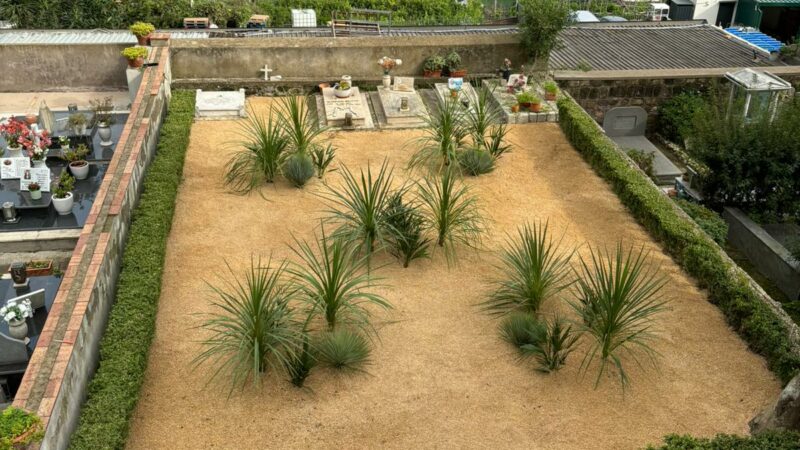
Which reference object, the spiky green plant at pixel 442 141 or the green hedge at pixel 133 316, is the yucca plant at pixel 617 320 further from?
the green hedge at pixel 133 316

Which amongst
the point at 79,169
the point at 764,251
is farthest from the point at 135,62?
the point at 764,251

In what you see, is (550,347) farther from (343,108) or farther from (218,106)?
(218,106)

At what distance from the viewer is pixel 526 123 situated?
1135 cm

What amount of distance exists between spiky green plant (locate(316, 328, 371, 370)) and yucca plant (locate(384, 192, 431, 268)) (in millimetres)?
1557

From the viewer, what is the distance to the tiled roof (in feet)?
47.1

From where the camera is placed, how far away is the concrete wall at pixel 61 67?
11.8 meters

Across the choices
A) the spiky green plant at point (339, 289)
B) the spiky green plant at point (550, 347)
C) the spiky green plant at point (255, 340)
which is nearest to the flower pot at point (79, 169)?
the spiky green plant at point (339, 289)

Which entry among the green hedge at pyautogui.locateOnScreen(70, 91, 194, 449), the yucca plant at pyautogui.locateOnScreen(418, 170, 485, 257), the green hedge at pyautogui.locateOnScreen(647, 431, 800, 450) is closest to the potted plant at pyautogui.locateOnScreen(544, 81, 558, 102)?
the yucca plant at pyautogui.locateOnScreen(418, 170, 485, 257)

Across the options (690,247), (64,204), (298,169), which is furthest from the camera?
(298,169)

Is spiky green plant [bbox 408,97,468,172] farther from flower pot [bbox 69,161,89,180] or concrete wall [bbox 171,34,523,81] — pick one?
flower pot [bbox 69,161,89,180]

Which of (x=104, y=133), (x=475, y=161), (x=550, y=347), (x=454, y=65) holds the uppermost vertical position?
(x=454, y=65)

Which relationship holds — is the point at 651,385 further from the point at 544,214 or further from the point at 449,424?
the point at 544,214

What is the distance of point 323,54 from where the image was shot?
12.0 metres

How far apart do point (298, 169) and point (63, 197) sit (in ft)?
8.84
